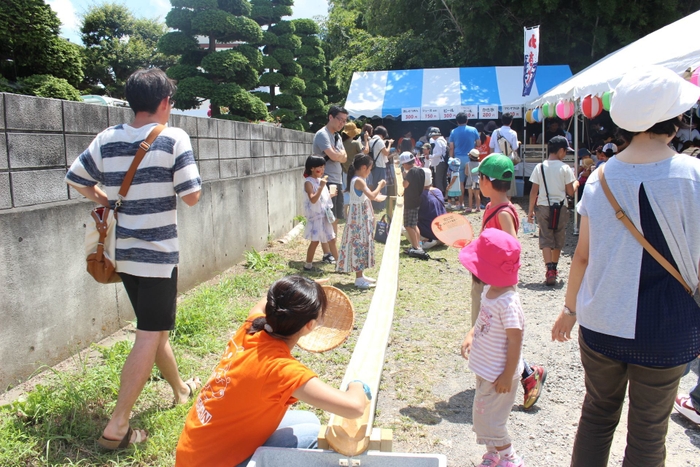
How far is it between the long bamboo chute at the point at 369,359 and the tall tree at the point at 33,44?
4.25 meters

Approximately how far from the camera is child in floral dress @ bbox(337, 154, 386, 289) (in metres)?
6.03

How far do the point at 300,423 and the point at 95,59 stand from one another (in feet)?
92.9

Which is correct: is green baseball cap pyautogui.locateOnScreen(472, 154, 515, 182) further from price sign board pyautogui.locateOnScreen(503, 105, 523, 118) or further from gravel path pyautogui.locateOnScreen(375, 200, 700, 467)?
price sign board pyautogui.locateOnScreen(503, 105, 523, 118)

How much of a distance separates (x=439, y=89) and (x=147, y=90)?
50.2 feet

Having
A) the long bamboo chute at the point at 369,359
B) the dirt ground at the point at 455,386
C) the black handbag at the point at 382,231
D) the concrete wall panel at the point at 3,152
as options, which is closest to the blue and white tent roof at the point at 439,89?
the black handbag at the point at 382,231

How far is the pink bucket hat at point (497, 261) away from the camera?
2553 mm

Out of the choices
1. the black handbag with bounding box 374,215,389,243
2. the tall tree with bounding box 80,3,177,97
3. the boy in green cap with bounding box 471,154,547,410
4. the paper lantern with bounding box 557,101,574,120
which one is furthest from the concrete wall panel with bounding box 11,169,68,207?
the tall tree with bounding box 80,3,177,97

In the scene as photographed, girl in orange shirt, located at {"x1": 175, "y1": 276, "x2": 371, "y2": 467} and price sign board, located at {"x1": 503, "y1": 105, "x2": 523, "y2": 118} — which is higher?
price sign board, located at {"x1": 503, "y1": 105, "x2": 523, "y2": 118}

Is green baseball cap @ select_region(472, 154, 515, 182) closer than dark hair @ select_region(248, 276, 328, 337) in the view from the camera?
No

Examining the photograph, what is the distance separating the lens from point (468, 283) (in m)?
6.57

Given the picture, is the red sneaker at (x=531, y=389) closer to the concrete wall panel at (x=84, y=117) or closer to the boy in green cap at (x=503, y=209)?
the boy in green cap at (x=503, y=209)

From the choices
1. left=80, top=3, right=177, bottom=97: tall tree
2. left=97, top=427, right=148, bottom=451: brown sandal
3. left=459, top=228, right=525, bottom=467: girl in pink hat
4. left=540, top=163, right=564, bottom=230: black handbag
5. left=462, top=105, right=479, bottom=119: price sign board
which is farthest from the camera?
left=80, top=3, right=177, bottom=97: tall tree

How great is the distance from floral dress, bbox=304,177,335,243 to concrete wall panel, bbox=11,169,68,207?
318 cm

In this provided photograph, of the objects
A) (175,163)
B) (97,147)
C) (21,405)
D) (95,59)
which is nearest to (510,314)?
(175,163)
